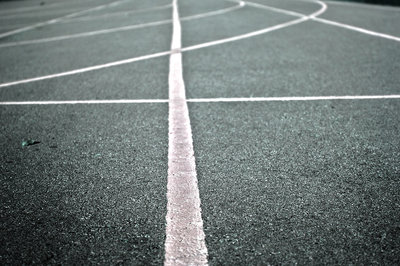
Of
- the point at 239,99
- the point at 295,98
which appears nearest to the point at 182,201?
the point at 239,99

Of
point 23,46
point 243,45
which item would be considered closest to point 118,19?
point 23,46

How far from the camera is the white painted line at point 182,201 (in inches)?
78.8

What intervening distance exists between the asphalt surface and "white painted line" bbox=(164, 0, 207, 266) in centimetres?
5

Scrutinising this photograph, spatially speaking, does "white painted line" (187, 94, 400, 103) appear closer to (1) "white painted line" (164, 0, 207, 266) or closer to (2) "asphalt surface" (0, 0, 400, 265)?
(2) "asphalt surface" (0, 0, 400, 265)

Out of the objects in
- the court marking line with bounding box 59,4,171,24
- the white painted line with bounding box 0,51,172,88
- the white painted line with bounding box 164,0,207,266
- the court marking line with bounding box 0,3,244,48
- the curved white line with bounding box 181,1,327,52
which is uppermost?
the court marking line with bounding box 59,4,171,24

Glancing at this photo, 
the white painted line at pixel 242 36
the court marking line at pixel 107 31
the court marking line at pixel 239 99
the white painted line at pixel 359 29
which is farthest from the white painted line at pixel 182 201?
the court marking line at pixel 107 31

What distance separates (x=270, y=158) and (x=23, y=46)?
20.9 feet

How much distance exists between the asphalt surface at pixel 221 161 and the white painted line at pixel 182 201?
54 mm

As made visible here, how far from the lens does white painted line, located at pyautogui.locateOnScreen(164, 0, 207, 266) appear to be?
2.00 metres

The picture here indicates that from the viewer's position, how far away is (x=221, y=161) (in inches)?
114

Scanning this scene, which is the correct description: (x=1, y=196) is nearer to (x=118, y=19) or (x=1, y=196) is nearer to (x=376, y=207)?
(x=376, y=207)

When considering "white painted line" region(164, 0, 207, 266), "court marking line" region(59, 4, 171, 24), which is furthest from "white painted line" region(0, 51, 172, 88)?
"court marking line" region(59, 4, 171, 24)

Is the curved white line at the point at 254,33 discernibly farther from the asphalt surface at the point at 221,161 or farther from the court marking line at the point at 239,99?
the court marking line at the point at 239,99

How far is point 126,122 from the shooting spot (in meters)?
3.69
